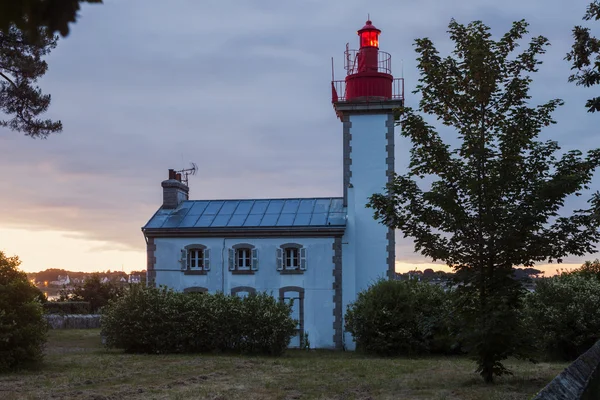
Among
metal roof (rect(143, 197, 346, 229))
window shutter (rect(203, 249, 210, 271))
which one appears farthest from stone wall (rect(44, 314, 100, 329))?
window shutter (rect(203, 249, 210, 271))

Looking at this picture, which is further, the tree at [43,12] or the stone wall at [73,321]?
the stone wall at [73,321]

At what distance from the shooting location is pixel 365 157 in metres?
32.2

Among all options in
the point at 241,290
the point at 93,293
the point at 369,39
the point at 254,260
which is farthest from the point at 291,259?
the point at 93,293

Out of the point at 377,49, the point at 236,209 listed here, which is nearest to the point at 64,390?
the point at 236,209

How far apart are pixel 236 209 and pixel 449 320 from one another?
20.7 m

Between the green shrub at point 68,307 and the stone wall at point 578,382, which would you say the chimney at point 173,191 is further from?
the stone wall at point 578,382

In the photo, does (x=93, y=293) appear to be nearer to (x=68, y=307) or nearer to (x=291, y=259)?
(x=68, y=307)

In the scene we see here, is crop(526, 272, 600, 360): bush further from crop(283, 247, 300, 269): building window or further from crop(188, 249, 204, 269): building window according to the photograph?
crop(188, 249, 204, 269): building window

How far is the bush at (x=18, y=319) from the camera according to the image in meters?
17.7

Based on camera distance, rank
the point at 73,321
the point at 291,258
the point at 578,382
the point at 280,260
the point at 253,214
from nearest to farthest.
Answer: the point at 578,382 < the point at 280,260 < the point at 291,258 < the point at 253,214 < the point at 73,321

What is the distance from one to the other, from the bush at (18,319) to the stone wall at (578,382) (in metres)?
15.4

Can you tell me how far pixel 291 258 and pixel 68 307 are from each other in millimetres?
19485

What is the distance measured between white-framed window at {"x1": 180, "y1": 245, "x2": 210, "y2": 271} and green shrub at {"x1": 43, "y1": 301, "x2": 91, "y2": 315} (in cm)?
1406

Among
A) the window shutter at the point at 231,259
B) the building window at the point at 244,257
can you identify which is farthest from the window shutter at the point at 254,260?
the window shutter at the point at 231,259
